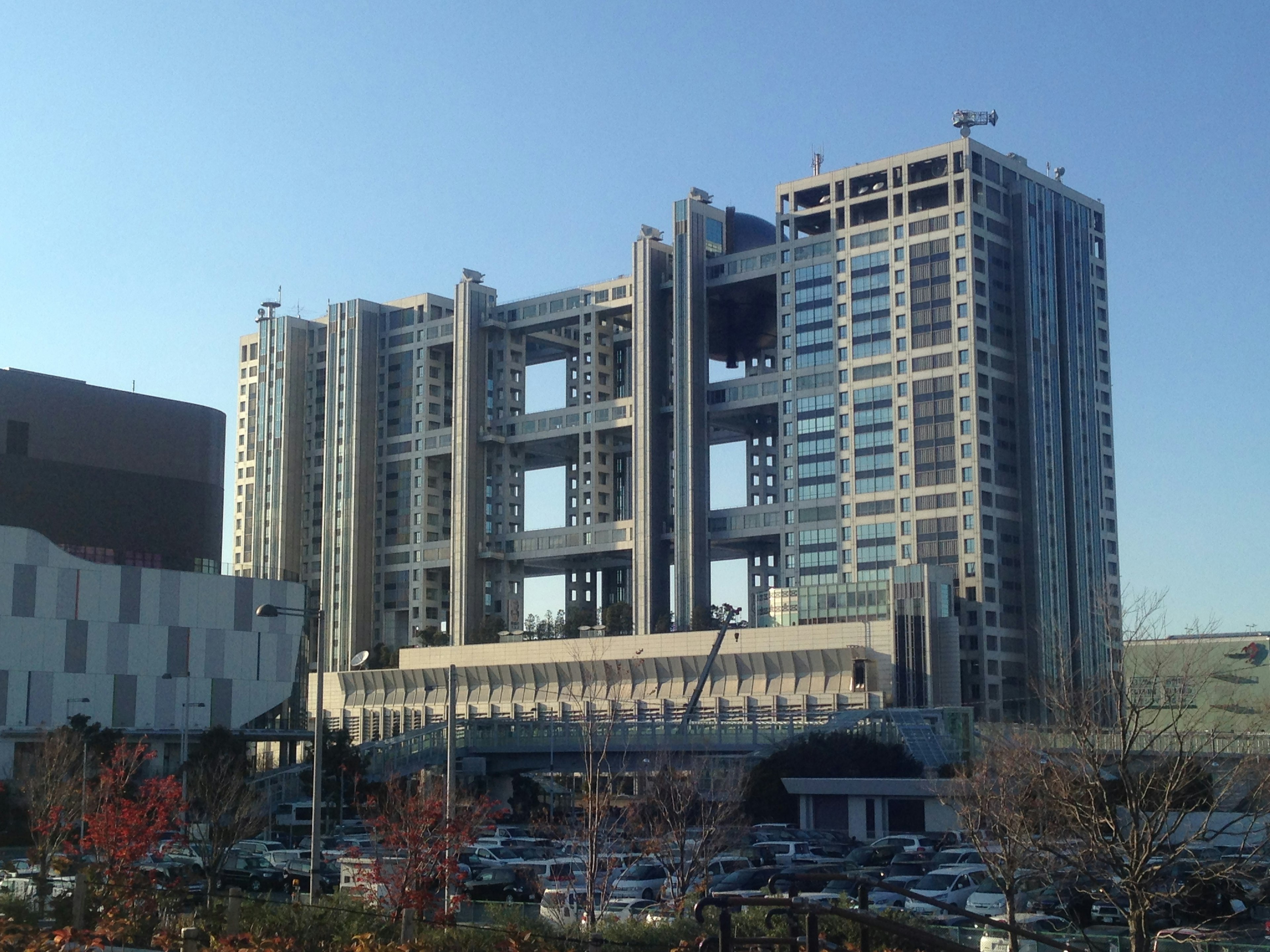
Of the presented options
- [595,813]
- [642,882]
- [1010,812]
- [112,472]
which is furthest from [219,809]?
[112,472]

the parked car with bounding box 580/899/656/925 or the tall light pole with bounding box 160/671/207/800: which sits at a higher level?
the tall light pole with bounding box 160/671/207/800

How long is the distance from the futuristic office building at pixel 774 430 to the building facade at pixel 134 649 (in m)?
45.9

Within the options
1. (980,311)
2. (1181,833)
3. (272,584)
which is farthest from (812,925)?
(980,311)

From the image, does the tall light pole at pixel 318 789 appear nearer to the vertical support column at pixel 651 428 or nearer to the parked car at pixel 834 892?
the parked car at pixel 834 892

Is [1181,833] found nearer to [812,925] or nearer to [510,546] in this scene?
[812,925]

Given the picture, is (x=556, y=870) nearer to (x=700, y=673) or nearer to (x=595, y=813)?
(x=595, y=813)

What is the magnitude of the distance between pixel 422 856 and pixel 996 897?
61.5 feet

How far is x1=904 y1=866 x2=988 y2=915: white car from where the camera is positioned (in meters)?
44.8

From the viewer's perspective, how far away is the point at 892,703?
123875 mm

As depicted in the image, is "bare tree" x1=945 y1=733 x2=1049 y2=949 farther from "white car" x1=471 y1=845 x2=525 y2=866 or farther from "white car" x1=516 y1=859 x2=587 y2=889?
"white car" x1=471 y1=845 x2=525 y2=866

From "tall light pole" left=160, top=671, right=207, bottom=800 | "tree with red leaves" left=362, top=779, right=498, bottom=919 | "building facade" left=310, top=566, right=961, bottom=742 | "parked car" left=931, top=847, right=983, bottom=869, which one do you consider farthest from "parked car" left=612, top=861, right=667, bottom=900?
"building facade" left=310, top=566, right=961, bottom=742

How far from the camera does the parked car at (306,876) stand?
4191cm

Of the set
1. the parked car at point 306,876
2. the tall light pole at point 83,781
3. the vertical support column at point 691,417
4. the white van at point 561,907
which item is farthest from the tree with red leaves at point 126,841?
the vertical support column at point 691,417

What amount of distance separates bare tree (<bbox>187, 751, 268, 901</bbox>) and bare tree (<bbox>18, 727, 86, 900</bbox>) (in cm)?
416
